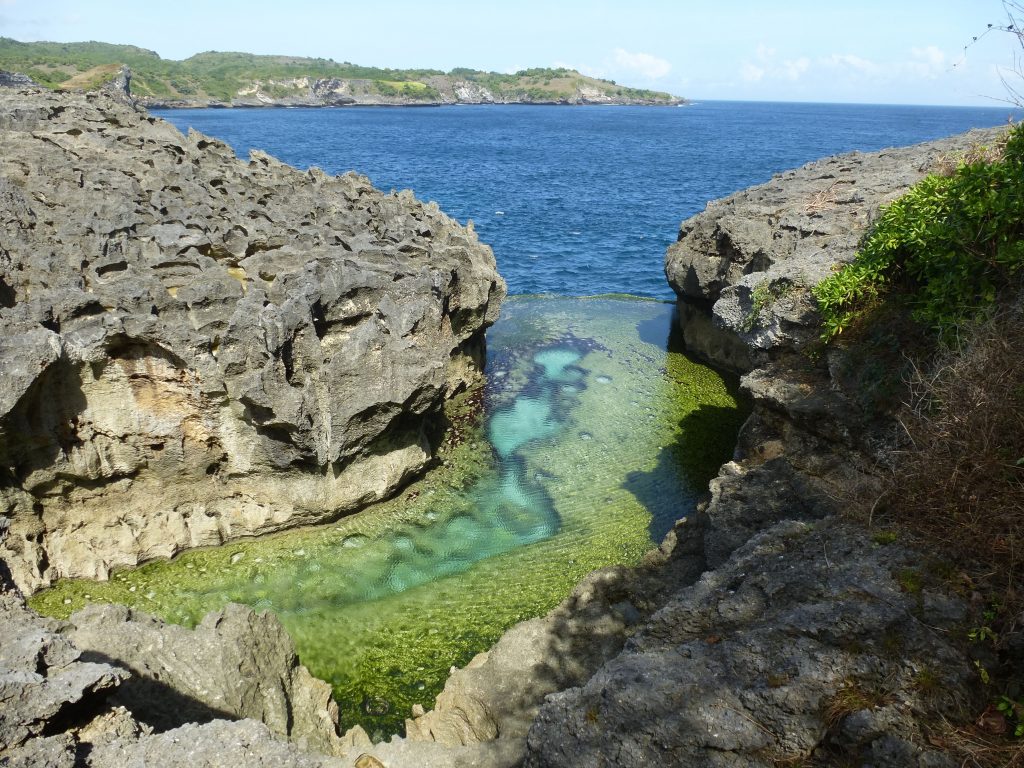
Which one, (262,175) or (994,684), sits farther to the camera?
(262,175)

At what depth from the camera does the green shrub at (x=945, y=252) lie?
11.0 meters

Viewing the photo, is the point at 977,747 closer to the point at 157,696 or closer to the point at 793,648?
the point at 793,648

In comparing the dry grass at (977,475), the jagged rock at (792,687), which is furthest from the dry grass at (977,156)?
the jagged rock at (792,687)

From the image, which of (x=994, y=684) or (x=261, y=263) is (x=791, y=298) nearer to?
(x=994, y=684)

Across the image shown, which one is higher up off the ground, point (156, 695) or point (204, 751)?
point (204, 751)

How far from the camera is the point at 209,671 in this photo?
977cm

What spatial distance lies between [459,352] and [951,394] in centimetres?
1522

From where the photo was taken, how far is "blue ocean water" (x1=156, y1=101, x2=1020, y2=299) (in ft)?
140

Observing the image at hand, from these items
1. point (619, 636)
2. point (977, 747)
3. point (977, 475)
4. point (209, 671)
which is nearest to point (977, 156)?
point (977, 475)

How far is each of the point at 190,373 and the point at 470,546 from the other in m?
6.98

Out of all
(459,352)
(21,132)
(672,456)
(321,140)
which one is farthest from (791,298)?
(321,140)

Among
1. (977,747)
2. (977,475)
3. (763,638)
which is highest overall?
(977,475)

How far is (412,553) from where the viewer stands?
1522 cm

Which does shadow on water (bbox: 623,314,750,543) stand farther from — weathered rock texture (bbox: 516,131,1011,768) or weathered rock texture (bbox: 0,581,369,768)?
weathered rock texture (bbox: 0,581,369,768)
